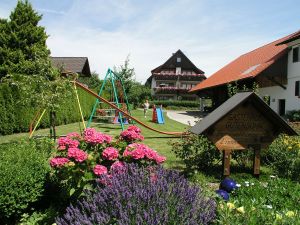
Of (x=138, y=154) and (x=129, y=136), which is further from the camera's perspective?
(x=129, y=136)

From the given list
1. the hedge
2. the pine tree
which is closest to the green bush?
the hedge

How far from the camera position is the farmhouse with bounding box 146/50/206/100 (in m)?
69.1

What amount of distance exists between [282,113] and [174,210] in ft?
79.5

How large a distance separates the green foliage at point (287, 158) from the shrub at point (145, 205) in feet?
11.0

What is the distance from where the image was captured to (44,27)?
25734 millimetres

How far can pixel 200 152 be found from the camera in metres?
7.28

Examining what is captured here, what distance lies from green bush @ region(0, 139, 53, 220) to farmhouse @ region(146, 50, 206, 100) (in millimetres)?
63947

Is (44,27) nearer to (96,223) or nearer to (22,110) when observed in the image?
(22,110)

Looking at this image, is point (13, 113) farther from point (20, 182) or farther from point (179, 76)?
point (179, 76)

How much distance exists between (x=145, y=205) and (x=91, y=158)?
132 cm

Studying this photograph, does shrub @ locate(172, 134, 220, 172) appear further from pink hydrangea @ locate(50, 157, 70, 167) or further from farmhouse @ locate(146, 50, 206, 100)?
farmhouse @ locate(146, 50, 206, 100)

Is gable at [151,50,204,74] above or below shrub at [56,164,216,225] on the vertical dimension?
above

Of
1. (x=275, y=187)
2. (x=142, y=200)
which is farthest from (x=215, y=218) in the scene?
(x=275, y=187)

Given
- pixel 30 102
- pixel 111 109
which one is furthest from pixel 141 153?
pixel 111 109
